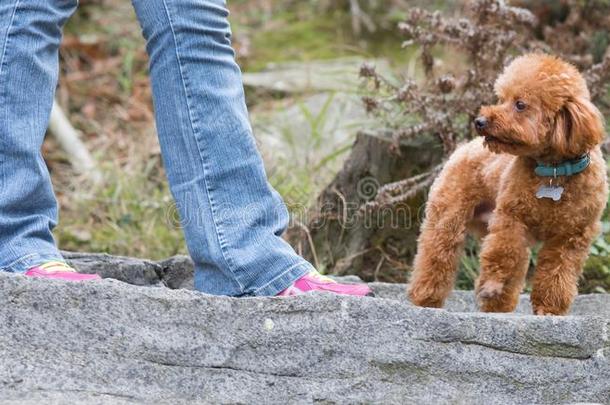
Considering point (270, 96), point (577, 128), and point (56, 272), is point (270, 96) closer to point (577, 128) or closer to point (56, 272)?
point (577, 128)

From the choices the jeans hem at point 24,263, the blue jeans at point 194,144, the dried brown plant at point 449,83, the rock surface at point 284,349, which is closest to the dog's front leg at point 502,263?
the rock surface at point 284,349

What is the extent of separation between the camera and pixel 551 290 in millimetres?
3301

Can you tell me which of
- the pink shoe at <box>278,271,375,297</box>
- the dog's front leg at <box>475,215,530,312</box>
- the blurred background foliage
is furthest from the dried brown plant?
the pink shoe at <box>278,271,375,297</box>

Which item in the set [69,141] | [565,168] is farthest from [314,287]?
[69,141]

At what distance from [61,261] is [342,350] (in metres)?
0.91

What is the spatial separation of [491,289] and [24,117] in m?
1.67

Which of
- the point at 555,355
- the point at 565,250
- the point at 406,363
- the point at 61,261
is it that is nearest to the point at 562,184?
the point at 565,250

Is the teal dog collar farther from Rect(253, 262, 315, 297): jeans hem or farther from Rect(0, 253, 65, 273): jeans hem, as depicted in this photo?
Rect(0, 253, 65, 273): jeans hem

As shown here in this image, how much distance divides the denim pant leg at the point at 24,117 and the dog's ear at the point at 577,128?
1681 millimetres

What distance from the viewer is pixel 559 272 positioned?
3.31m

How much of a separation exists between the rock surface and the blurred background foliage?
2005 mm

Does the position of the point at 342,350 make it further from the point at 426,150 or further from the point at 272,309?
the point at 426,150

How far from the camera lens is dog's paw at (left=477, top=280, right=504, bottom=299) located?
11.0 ft

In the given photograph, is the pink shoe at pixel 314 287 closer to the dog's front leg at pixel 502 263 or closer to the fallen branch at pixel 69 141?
the dog's front leg at pixel 502 263
